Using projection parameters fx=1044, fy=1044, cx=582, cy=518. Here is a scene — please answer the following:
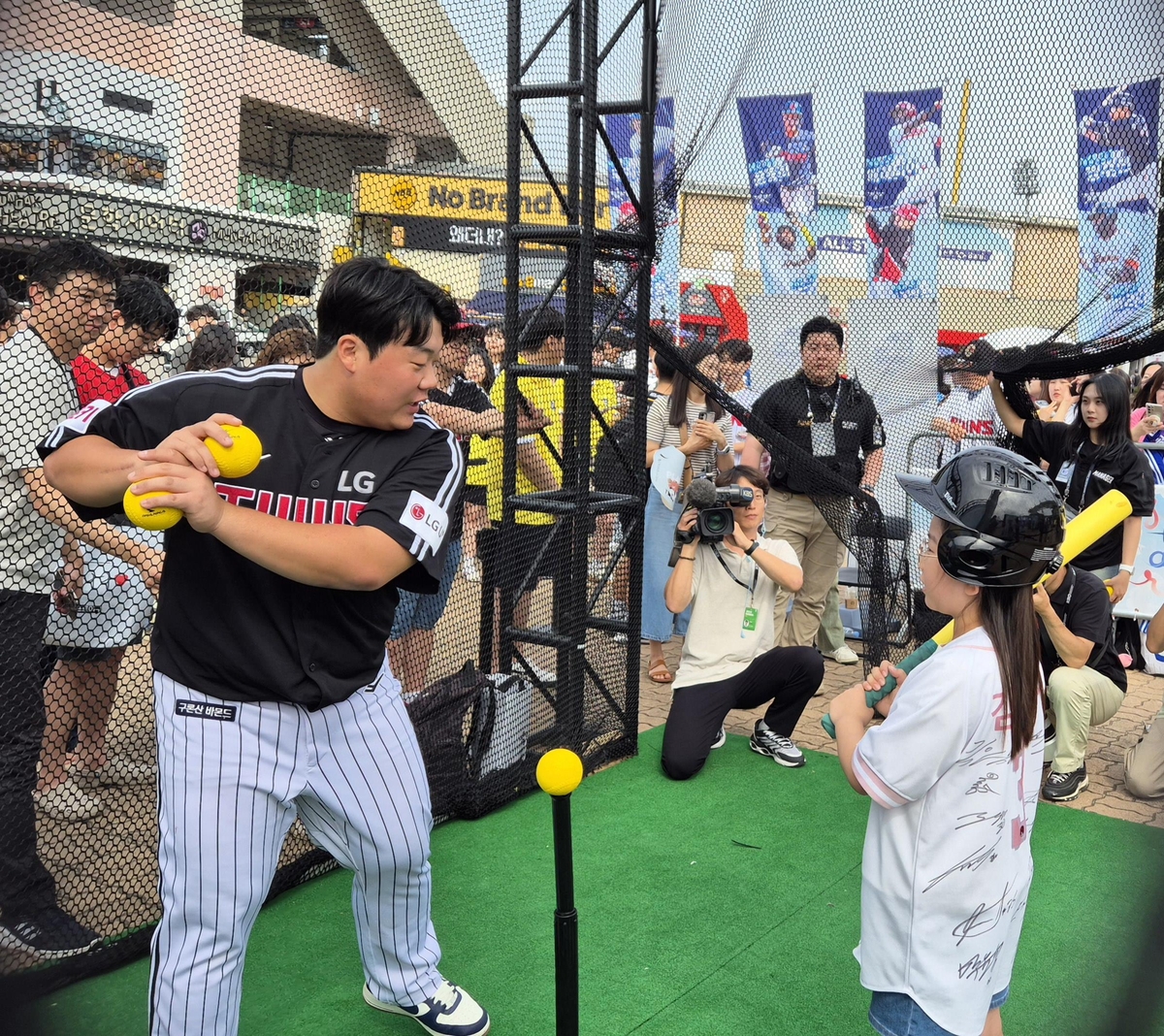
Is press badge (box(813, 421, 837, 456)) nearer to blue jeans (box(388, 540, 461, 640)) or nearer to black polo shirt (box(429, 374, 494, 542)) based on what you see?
black polo shirt (box(429, 374, 494, 542))

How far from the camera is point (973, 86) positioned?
414cm

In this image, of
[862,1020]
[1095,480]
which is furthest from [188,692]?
[1095,480]

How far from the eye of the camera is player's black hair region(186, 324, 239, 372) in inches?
122

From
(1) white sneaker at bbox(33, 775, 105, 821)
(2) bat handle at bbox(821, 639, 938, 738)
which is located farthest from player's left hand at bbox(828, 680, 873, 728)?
(1) white sneaker at bbox(33, 775, 105, 821)

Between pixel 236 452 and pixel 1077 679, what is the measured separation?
381 centimetres

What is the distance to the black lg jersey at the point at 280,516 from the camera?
1.99 meters

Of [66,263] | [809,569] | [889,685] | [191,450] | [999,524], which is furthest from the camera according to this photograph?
[809,569]

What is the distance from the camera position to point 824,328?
509 cm

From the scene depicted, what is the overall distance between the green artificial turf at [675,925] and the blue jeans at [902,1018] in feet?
1.48

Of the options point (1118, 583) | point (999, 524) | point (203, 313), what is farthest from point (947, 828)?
point (1118, 583)

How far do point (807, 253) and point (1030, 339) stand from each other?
3.38 ft

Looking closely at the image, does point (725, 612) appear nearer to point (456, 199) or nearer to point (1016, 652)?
point (456, 199)

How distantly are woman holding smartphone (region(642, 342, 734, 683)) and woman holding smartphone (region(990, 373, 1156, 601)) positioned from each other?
1746mm

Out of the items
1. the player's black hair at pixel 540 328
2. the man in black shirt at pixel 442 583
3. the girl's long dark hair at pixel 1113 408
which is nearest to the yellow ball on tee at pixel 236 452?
the man in black shirt at pixel 442 583
